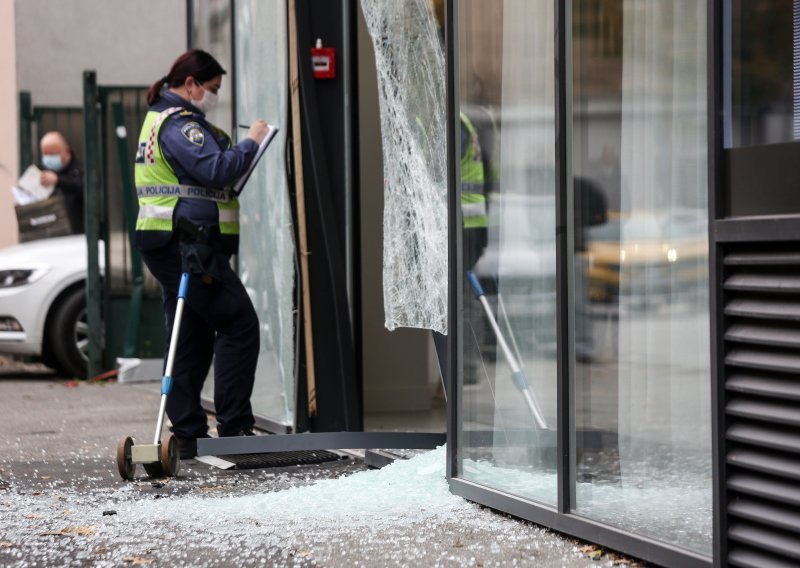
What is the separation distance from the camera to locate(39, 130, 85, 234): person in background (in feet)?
41.5

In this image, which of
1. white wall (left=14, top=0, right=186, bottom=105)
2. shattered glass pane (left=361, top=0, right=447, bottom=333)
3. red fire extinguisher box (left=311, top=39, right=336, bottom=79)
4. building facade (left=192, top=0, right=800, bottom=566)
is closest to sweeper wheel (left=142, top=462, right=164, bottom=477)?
shattered glass pane (left=361, top=0, right=447, bottom=333)

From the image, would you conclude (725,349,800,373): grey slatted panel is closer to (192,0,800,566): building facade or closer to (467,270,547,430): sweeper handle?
(192,0,800,566): building facade

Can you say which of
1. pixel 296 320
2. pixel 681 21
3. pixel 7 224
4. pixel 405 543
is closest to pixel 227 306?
pixel 296 320

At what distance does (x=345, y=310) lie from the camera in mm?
7168

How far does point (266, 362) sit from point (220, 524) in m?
2.81

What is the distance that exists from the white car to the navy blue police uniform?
13.7 feet

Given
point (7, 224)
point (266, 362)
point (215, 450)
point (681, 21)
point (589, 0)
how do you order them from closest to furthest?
point (681, 21) < point (589, 0) < point (215, 450) < point (266, 362) < point (7, 224)

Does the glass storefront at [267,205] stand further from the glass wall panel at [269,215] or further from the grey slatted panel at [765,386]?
the grey slatted panel at [765,386]

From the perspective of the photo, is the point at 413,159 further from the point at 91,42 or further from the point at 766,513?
the point at 91,42

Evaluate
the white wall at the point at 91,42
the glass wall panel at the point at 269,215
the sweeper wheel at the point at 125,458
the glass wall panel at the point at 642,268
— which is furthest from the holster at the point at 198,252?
the white wall at the point at 91,42

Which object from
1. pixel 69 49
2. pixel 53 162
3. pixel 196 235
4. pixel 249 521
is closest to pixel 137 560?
pixel 249 521

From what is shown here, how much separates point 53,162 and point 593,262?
9382 millimetres

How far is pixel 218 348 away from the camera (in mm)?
7152

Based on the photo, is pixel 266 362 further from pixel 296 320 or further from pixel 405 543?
pixel 405 543
